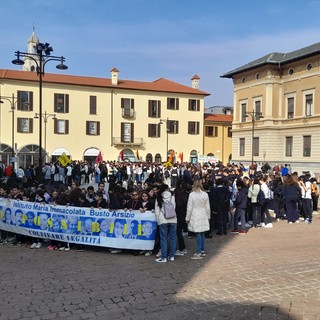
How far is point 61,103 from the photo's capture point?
53.7 m

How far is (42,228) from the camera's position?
1009cm

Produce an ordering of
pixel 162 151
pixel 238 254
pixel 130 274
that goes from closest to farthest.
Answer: pixel 130 274
pixel 238 254
pixel 162 151

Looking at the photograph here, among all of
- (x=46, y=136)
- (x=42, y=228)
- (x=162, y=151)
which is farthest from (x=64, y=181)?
(x=162, y=151)

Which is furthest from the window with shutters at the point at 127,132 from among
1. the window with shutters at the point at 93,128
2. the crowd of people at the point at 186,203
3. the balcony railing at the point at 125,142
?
the crowd of people at the point at 186,203

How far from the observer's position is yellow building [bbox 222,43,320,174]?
43.1 metres

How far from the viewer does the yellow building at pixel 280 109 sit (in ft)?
141

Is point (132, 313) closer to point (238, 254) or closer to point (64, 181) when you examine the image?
point (238, 254)

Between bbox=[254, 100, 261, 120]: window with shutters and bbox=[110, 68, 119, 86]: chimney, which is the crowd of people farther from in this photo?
bbox=[110, 68, 119, 86]: chimney

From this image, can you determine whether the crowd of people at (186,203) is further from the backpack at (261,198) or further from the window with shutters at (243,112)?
the window with shutters at (243,112)

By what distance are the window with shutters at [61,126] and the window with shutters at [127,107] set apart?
27.1 feet

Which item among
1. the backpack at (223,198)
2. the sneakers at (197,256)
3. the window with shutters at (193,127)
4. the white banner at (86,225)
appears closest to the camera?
the sneakers at (197,256)

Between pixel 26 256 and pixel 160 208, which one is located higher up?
pixel 160 208

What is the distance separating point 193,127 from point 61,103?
2002 cm

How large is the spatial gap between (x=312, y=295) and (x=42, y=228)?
21.7 ft
